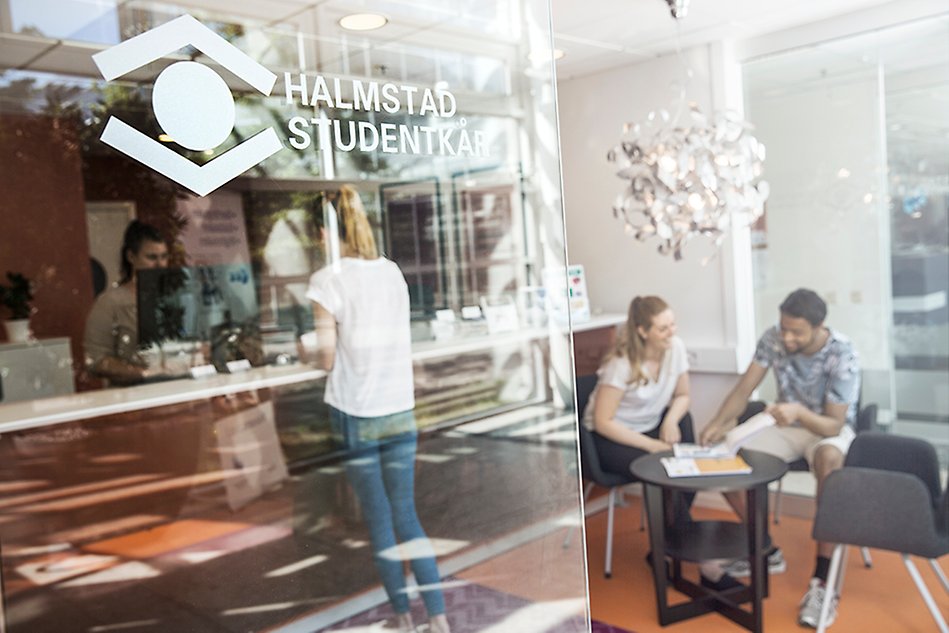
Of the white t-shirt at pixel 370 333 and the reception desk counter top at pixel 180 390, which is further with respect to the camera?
the reception desk counter top at pixel 180 390

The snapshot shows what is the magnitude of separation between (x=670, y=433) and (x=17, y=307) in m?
4.37

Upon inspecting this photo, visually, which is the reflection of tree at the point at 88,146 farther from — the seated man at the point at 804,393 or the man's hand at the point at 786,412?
the man's hand at the point at 786,412

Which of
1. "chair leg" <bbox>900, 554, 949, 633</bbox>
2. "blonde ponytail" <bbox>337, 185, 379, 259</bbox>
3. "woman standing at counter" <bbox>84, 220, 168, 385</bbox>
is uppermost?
"blonde ponytail" <bbox>337, 185, 379, 259</bbox>

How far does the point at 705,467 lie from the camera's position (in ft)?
12.1

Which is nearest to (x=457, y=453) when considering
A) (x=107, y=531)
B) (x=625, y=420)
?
(x=625, y=420)

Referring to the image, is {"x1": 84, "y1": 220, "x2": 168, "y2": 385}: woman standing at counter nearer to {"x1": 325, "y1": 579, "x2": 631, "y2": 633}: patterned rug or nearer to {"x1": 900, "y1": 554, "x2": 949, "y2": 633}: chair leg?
{"x1": 325, "y1": 579, "x2": 631, "y2": 633}: patterned rug

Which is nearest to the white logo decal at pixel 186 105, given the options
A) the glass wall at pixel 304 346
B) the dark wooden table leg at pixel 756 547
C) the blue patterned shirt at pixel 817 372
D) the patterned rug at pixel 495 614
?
the glass wall at pixel 304 346

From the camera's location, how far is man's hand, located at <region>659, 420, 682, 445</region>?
436 centimetres

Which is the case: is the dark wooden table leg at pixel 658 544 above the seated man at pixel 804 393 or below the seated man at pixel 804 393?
below

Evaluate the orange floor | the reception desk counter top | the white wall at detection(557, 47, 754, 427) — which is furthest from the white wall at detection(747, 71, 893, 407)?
the reception desk counter top

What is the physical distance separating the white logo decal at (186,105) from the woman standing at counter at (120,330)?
2.46 metres

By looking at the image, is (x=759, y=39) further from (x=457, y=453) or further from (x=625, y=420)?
(x=457, y=453)

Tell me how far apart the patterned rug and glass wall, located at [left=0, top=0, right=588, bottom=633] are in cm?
1

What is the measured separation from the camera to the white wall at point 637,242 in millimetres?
5184
